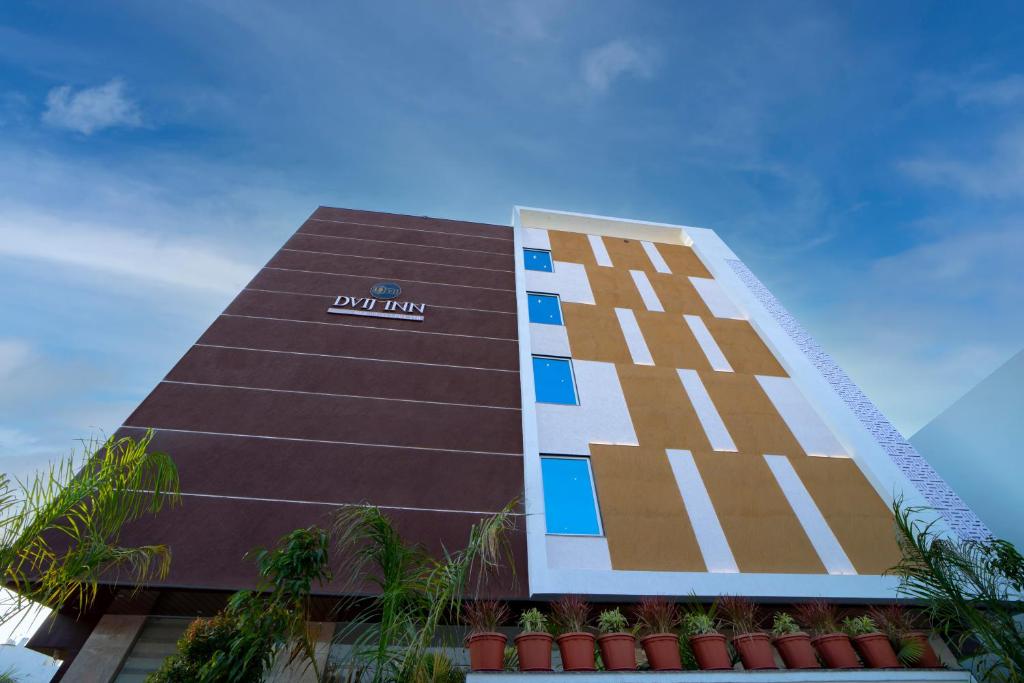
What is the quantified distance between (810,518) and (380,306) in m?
9.62

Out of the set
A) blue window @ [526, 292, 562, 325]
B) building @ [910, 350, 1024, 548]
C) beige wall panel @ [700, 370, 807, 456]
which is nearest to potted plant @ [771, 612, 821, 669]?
beige wall panel @ [700, 370, 807, 456]

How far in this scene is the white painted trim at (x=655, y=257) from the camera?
14.9 m

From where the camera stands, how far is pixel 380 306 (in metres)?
12.1

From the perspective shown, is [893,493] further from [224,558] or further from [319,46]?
[319,46]

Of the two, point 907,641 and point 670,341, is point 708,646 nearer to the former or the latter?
point 907,641

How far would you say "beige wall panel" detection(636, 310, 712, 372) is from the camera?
11.4 m

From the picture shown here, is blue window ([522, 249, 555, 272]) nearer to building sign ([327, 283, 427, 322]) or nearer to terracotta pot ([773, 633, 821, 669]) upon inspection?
building sign ([327, 283, 427, 322])

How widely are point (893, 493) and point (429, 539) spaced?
7.88 m

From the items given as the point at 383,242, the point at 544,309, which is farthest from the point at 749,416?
the point at 383,242

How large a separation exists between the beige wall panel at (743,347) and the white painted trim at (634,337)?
196cm

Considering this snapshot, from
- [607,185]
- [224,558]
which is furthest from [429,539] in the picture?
[607,185]

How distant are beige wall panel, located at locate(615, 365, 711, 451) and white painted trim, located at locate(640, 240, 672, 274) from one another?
477cm

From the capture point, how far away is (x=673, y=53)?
566 inches

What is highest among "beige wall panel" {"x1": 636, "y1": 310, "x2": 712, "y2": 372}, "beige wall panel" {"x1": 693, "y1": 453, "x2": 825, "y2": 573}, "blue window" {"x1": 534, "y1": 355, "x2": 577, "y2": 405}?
"beige wall panel" {"x1": 636, "y1": 310, "x2": 712, "y2": 372}
